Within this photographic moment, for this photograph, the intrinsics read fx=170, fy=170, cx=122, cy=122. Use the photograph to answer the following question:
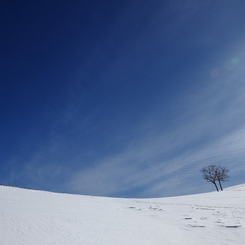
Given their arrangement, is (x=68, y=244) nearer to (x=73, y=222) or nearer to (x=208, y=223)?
Result: (x=73, y=222)

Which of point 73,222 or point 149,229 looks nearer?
point 73,222

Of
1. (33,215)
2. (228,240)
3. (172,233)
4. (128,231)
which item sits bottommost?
(228,240)

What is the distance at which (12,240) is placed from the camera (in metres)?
3.38

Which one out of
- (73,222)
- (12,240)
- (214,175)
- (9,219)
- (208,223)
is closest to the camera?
(12,240)

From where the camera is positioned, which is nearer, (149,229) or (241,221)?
(149,229)

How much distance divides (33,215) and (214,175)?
1904 inches

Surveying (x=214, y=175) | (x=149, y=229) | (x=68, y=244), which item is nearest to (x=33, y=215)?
(x=68, y=244)

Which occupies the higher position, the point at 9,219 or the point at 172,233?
the point at 9,219

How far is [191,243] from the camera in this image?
4746mm

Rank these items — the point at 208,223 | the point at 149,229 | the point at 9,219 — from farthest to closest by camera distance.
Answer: the point at 208,223 → the point at 149,229 → the point at 9,219

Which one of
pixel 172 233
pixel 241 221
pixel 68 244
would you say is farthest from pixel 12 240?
pixel 241 221

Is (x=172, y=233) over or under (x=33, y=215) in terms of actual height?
under

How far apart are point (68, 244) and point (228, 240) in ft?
14.9

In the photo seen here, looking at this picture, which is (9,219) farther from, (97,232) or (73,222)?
(97,232)
